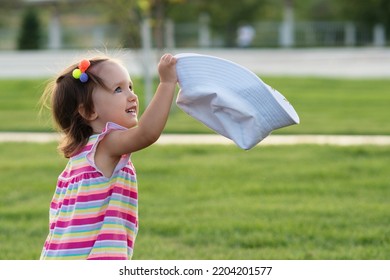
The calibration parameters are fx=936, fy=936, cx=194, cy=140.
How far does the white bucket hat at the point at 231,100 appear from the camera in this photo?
3.38 metres

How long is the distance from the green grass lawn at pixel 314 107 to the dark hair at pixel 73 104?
538cm

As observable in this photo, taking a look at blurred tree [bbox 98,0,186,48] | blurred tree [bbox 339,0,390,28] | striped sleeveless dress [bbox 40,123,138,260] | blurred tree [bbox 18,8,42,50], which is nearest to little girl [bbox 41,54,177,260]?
striped sleeveless dress [bbox 40,123,138,260]

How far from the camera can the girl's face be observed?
3.61m

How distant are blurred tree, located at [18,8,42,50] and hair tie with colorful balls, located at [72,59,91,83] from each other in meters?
41.2

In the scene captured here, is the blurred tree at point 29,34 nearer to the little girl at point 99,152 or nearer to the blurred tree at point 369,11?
the blurred tree at point 369,11

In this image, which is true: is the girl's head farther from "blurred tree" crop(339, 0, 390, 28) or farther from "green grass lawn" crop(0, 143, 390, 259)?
"blurred tree" crop(339, 0, 390, 28)

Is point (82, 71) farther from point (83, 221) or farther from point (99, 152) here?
point (83, 221)

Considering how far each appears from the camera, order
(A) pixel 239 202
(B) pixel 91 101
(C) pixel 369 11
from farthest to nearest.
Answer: (C) pixel 369 11 → (A) pixel 239 202 → (B) pixel 91 101

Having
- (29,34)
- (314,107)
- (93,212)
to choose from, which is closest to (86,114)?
(93,212)

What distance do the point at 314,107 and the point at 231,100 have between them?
441 inches

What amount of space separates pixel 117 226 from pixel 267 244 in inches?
88.5

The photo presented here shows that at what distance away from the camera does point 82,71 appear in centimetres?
360

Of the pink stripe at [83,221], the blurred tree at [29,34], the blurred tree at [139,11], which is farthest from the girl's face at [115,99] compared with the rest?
the blurred tree at [29,34]
